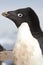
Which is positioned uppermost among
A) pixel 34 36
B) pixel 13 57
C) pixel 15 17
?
pixel 15 17

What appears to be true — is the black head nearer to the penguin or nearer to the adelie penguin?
the adelie penguin

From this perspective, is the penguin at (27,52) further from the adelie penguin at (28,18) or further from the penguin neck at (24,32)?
the adelie penguin at (28,18)

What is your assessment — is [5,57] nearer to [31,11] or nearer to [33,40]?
[33,40]

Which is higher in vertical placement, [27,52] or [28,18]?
[28,18]

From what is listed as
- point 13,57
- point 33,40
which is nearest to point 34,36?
A: point 33,40

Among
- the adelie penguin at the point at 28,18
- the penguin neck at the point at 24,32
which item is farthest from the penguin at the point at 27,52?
the adelie penguin at the point at 28,18

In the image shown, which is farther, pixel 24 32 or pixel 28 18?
pixel 28 18

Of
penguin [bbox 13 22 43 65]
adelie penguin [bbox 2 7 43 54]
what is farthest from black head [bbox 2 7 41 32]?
penguin [bbox 13 22 43 65]

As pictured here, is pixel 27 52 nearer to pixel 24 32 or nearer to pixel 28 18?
pixel 24 32

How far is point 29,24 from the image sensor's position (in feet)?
5.25

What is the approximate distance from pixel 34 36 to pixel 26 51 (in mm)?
144

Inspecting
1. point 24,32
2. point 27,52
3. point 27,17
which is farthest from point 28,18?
point 27,52

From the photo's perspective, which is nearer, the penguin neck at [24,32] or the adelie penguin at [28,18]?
the penguin neck at [24,32]

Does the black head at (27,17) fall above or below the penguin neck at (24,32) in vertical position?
above
